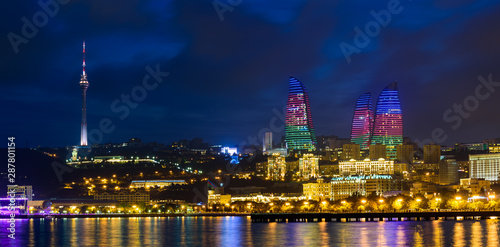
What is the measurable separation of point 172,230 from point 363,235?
1021 inches

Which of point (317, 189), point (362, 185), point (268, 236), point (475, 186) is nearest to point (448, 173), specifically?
point (475, 186)

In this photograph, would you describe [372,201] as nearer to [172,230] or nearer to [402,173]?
[172,230]

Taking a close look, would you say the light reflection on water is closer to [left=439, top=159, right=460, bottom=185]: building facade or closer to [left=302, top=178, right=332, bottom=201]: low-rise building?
[left=302, top=178, right=332, bottom=201]: low-rise building

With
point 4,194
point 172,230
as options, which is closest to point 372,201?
point 172,230

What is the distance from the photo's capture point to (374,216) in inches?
4850

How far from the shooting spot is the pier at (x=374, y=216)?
393 ft

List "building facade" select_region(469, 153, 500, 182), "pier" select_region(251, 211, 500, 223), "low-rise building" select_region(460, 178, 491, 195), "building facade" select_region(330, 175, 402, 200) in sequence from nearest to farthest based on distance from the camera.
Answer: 1. "pier" select_region(251, 211, 500, 223)
2. "low-rise building" select_region(460, 178, 491, 195)
3. "building facade" select_region(330, 175, 402, 200)
4. "building facade" select_region(469, 153, 500, 182)

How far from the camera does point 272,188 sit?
19375cm

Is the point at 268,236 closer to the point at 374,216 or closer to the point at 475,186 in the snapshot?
the point at 374,216

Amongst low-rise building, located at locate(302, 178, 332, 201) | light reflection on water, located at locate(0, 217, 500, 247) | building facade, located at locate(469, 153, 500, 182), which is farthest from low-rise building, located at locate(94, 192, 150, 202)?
light reflection on water, located at locate(0, 217, 500, 247)

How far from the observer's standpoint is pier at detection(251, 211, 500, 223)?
120m

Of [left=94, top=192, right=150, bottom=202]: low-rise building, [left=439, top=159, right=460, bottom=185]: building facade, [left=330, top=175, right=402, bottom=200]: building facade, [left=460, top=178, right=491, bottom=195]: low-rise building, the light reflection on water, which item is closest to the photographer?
the light reflection on water

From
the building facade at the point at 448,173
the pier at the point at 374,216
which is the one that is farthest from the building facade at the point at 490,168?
the pier at the point at 374,216

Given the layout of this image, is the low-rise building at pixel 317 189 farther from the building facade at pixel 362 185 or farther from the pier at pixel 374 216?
the pier at pixel 374 216
